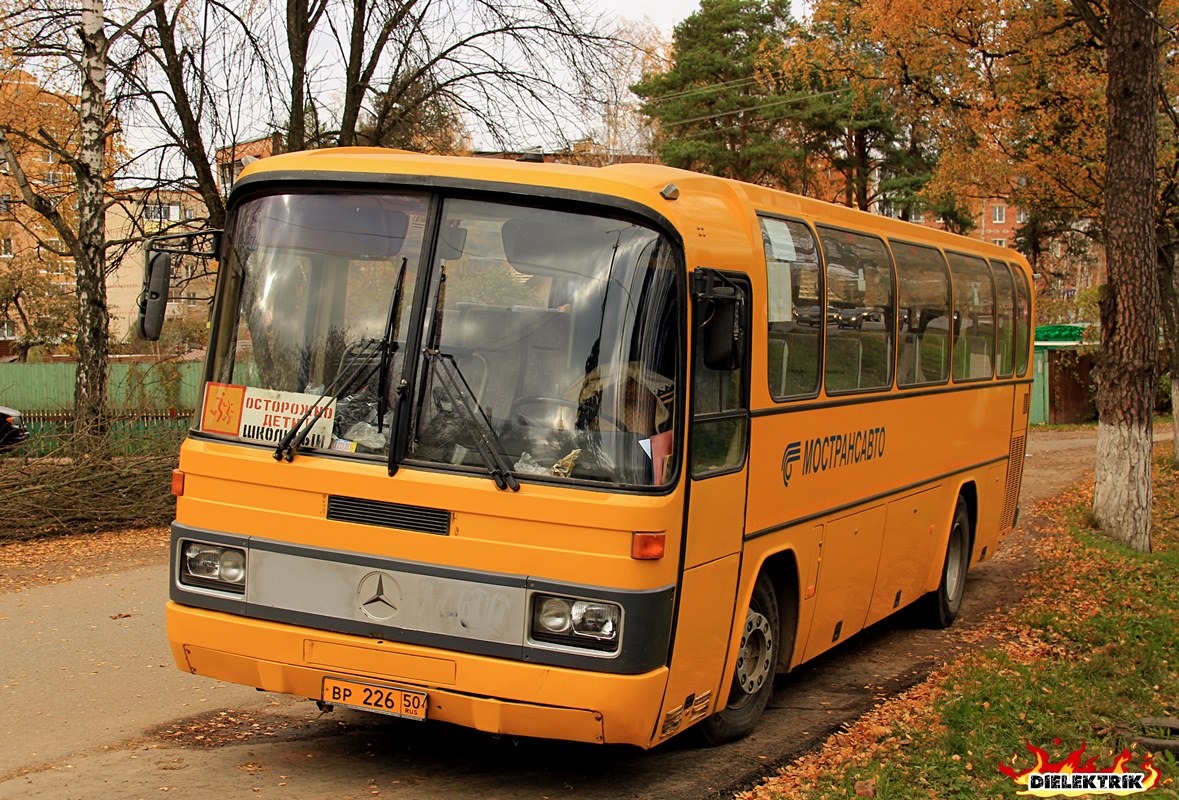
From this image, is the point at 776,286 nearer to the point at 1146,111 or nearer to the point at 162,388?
the point at 1146,111

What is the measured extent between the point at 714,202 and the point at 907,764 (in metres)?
3.10

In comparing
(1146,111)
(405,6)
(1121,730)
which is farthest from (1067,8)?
(1121,730)

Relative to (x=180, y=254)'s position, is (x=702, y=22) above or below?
above

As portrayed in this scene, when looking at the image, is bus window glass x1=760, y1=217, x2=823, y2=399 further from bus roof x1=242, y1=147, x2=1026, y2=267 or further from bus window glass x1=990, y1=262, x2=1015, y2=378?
bus window glass x1=990, y1=262, x2=1015, y2=378

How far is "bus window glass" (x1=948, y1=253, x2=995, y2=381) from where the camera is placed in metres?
11.0

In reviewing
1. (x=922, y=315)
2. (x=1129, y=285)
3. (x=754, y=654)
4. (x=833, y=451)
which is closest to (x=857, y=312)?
(x=833, y=451)

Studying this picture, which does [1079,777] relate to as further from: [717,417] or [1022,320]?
[1022,320]

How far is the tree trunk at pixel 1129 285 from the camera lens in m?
13.5

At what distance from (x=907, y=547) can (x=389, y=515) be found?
540 cm

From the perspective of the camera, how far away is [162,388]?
55.4 feet

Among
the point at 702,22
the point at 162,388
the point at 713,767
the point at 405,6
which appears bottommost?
the point at 713,767

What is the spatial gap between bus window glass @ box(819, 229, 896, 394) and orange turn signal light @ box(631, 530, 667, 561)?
108 inches

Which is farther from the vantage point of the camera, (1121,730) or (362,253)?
(1121,730)

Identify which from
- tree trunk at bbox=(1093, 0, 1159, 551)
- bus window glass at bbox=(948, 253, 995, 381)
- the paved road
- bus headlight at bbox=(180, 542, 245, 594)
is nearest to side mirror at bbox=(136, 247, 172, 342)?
bus headlight at bbox=(180, 542, 245, 594)
